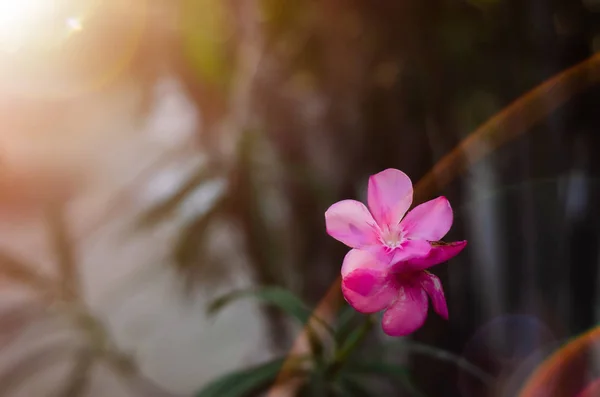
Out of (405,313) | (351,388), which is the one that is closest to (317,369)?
(351,388)

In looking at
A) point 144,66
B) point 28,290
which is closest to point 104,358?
point 28,290

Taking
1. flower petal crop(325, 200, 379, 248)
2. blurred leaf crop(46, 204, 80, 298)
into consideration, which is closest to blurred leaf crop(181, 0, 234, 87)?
blurred leaf crop(46, 204, 80, 298)

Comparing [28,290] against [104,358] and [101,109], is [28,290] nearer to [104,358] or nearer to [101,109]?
[104,358]

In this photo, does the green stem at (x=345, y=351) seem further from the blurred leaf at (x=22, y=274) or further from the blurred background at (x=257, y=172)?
the blurred leaf at (x=22, y=274)

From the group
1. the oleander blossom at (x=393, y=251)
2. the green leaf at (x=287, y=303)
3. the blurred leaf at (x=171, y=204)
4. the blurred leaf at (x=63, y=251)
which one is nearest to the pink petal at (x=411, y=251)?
the oleander blossom at (x=393, y=251)

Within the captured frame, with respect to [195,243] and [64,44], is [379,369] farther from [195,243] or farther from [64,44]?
[64,44]
